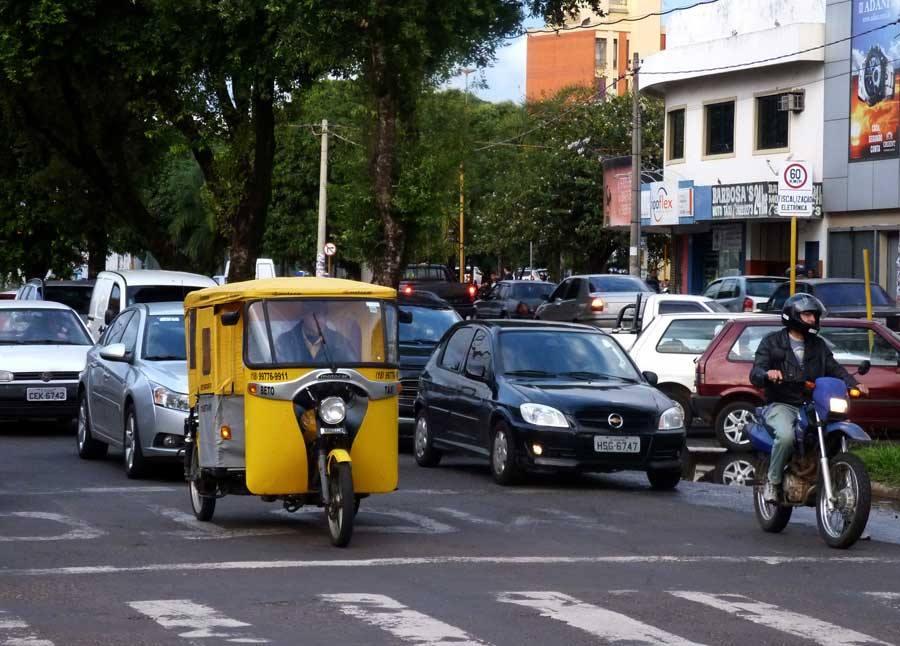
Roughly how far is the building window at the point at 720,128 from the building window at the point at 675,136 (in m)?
1.73

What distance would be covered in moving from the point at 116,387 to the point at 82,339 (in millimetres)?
5482

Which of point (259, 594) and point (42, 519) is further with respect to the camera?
point (42, 519)

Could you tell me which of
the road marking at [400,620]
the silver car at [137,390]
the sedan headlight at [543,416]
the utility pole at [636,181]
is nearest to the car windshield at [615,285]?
the utility pole at [636,181]

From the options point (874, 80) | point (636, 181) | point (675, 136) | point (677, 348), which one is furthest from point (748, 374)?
point (675, 136)

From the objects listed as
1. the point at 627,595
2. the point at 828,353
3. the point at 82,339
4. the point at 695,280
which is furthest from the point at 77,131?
the point at 627,595

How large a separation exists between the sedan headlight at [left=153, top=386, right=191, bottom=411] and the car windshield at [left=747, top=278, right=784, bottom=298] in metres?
19.8

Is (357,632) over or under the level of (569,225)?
under

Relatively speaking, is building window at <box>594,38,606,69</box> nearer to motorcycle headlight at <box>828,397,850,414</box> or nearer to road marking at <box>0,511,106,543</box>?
road marking at <box>0,511,106,543</box>

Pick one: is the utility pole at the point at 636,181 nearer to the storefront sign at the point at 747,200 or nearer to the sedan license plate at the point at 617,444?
the storefront sign at the point at 747,200

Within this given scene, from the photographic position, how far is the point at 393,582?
9.73 metres

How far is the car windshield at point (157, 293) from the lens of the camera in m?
24.7

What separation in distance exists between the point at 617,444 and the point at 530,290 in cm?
3263

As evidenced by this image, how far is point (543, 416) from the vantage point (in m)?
15.3

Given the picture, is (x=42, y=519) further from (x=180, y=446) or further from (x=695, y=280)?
(x=695, y=280)
